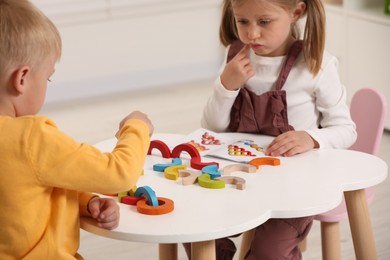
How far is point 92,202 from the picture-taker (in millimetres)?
1668


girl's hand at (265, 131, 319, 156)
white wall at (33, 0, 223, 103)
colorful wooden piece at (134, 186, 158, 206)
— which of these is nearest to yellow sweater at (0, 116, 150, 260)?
colorful wooden piece at (134, 186, 158, 206)

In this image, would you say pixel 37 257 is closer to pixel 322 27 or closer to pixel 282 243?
pixel 282 243

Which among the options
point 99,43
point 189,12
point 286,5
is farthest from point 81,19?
point 286,5

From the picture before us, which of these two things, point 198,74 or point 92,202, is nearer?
A: point 92,202

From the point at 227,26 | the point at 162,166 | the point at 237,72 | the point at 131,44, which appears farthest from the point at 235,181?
the point at 131,44

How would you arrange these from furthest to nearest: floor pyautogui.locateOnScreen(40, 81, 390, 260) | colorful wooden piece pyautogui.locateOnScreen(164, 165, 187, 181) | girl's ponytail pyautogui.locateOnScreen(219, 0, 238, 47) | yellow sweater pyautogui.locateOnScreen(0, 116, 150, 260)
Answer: floor pyautogui.locateOnScreen(40, 81, 390, 260), girl's ponytail pyautogui.locateOnScreen(219, 0, 238, 47), colorful wooden piece pyautogui.locateOnScreen(164, 165, 187, 181), yellow sweater pyautogui.locateOnScreen(0, 116, 150, 260)

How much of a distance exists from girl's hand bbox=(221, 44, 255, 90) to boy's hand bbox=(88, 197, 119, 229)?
60 cm

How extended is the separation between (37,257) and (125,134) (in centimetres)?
29

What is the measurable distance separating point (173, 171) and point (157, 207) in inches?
8.3

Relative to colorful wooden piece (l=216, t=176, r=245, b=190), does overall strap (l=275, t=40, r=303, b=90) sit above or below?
above

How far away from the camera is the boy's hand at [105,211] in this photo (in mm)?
1616

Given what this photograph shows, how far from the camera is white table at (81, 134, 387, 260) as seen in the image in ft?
5.24

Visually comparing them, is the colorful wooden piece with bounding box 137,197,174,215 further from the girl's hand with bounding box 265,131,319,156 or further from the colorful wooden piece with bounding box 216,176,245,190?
the girl's hand with bounding box 265,131,319,156

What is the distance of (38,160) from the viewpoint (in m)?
1.51
